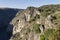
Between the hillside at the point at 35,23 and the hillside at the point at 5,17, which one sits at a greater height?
the hillside at the point at 35,23

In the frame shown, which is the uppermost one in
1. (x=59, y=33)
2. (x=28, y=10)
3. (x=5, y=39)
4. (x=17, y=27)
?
(x=59, y=33)

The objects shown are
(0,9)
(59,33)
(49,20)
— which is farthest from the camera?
(0,9)

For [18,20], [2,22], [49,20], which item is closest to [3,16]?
[2,22]

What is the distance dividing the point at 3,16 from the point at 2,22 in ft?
19.1

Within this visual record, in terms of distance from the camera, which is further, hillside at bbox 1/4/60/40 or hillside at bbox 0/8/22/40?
hillside at bbox 0/8/22/40

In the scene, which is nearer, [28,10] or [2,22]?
[28,10]

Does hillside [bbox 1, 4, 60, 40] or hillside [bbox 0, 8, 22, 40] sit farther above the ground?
hillside [bbox 1, 4, 60, 40]

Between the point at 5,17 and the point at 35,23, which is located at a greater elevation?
the point at 35,23

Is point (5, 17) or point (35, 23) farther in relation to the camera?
point (5, 17)

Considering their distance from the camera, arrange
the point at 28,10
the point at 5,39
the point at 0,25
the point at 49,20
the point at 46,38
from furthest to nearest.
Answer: the point at 0,25 < the point at 5,39 < the point at 28,10 < the point at 49,20 < the point at 46,38

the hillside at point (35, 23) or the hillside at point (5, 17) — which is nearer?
the hillside at point (35, 23)

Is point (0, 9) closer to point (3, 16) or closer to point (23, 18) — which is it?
point (3, 16)

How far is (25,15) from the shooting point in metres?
127

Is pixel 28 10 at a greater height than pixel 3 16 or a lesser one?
greater
